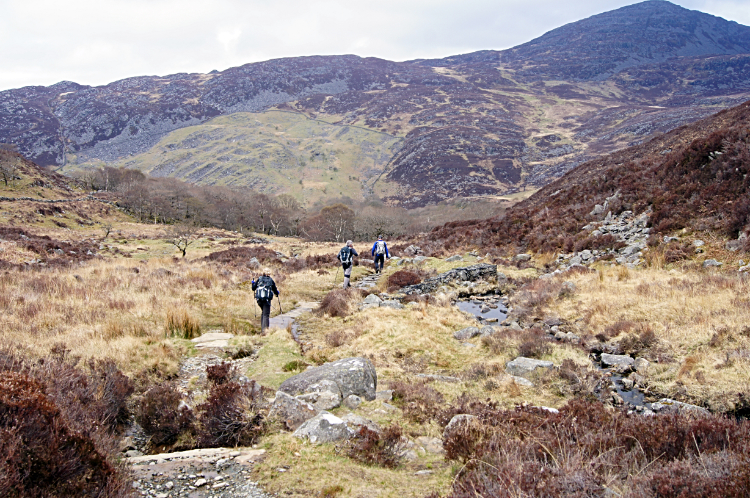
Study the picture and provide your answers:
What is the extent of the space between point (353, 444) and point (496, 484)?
2.11m

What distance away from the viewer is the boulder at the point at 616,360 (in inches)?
346

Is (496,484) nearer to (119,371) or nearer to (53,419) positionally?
(53,419)

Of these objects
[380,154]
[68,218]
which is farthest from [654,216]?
[380,154]

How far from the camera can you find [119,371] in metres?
6.96

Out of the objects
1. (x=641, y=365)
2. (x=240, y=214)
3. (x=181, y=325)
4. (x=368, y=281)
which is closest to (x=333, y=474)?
(x=641, y=365)

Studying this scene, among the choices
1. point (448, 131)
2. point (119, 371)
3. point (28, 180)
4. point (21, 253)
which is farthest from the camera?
point (448, 131)

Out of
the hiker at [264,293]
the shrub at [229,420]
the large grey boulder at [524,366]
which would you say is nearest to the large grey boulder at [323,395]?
the shrub at [229,420]

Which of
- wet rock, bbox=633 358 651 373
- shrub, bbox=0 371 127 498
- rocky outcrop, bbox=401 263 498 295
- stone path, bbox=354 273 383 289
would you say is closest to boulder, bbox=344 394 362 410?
shrub, bbox=0 371 127 498

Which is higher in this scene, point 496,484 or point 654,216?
point 654,216

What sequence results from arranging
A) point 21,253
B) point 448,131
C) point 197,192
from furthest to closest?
point 448,131
point 197,192
point 21,253

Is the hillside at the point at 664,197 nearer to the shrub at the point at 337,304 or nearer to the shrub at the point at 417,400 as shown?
the shrub at the point at 337,304

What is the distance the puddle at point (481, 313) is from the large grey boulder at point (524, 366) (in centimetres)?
541

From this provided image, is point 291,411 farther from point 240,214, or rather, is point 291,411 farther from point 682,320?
point 240,214

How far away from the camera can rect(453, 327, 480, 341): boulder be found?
11.7 m
